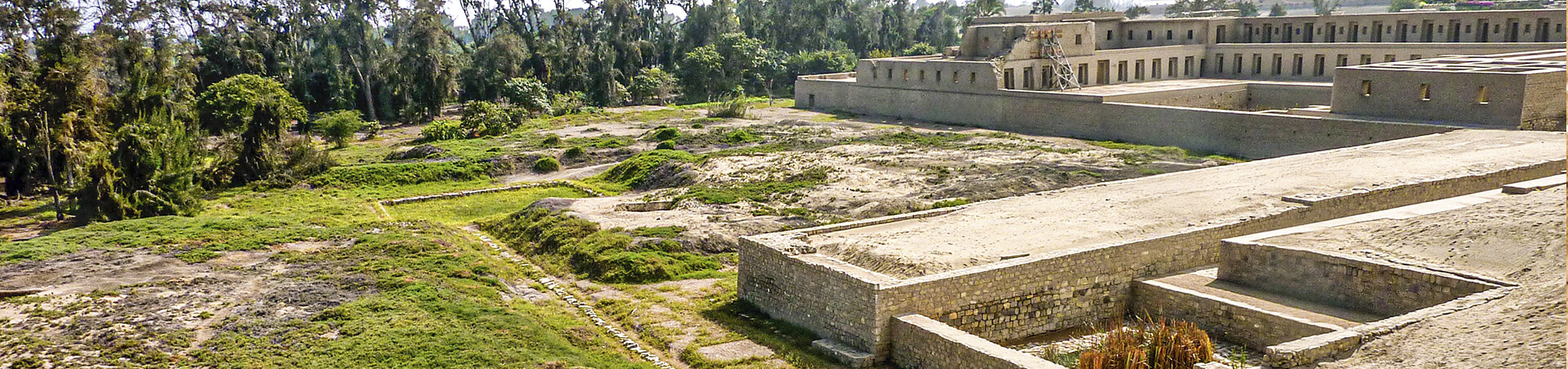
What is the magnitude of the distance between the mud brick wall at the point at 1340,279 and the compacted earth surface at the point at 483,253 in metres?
6.18

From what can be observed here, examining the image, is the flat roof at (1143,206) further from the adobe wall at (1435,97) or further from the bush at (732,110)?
the bush at (732,110)

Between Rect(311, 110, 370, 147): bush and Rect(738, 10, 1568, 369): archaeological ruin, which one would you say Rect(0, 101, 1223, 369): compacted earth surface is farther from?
Rect(311, 110, 370, 147): bush

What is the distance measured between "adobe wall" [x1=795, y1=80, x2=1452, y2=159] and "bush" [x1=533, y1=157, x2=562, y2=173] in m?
16.4

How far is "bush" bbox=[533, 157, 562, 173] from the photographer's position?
1419 inches

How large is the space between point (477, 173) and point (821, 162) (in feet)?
35.3

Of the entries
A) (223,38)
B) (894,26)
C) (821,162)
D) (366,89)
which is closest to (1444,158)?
(821,162)

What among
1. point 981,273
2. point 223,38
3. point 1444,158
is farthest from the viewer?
point 223,38

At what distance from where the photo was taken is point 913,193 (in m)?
26.5

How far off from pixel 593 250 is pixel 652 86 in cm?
3978

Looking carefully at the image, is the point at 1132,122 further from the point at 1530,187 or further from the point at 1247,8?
the point at 1247,8

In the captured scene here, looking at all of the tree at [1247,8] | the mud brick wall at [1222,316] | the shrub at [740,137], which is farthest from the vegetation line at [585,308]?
the tree at [1247,8]

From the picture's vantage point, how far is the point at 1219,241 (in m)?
17.5

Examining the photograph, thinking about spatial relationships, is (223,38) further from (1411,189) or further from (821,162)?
(1411,189)

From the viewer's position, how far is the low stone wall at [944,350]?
12945 mm
